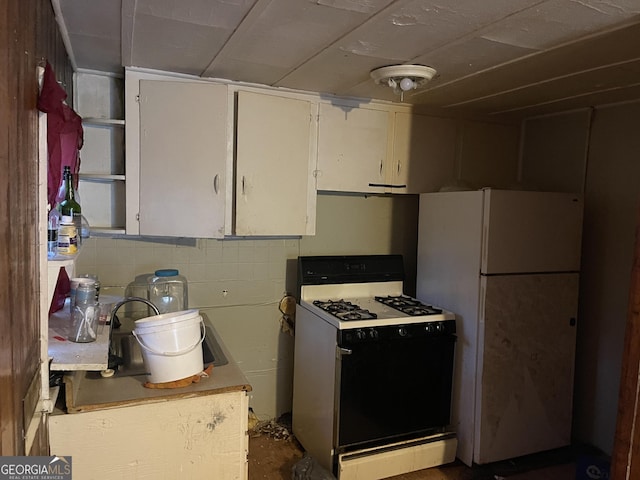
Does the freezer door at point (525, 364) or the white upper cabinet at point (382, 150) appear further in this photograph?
the white upper cabinet at point (382, 150)

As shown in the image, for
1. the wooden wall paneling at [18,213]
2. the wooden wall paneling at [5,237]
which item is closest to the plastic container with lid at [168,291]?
the wooden wall paneling at [18,213]

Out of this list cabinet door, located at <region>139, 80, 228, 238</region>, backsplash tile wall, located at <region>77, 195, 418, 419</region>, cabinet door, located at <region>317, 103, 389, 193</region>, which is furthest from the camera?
cabinet door, located at <region>317, 103, 389, 193</region>

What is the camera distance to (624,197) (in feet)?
8.90

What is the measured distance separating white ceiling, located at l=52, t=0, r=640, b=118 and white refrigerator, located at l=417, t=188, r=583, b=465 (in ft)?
2.11

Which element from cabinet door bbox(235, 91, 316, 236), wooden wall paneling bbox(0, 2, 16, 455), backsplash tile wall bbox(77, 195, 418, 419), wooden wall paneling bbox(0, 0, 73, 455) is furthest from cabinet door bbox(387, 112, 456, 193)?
wooden wall paneling bbox(0, 2, 16, 455)

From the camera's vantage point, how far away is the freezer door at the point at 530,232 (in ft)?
8.30

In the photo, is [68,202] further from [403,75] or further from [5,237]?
[403,75]

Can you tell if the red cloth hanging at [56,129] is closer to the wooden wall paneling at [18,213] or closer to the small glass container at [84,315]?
the wooden wall paneling at [18,213]

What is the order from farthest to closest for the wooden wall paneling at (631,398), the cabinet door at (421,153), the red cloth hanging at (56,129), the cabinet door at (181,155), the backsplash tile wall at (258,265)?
1. the cabinet door at (421,153)
2. the backsplash tile wall at (258,265)
3. the cabinet door at (181,155)
4. the wooden wall paneling at (631,398)
5. the red cloth hanging at (56,129)

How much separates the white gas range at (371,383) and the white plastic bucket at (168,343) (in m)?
0.86

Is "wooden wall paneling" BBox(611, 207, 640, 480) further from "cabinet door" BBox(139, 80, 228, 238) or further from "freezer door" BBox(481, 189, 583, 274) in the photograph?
"cabinet door" BBox(139, 80, 228, 238)

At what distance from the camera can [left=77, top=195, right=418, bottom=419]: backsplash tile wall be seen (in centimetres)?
262

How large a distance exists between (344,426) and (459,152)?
190 cm

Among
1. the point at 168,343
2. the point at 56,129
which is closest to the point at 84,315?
the point at 168,343
